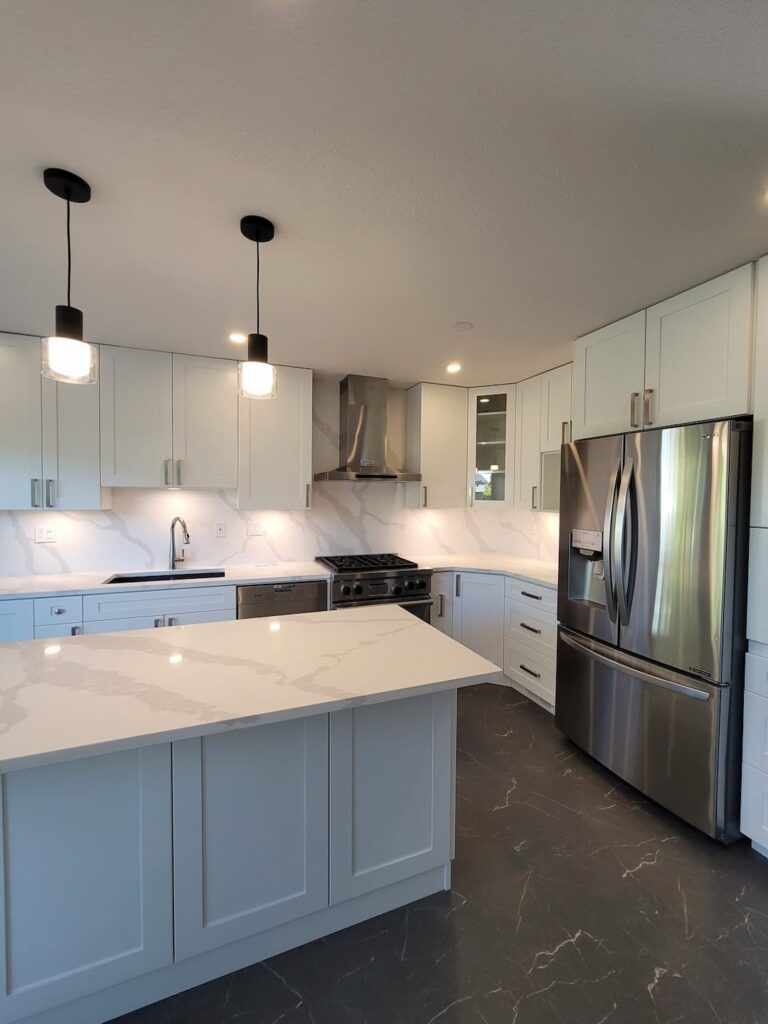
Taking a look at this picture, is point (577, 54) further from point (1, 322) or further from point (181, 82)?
point (1, 322)

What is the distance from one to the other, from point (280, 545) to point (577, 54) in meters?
3.20

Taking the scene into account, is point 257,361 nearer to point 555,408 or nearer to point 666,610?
point 666,610

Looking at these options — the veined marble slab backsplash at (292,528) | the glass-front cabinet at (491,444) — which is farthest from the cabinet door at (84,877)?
the glass-front cabinet at (491,444)

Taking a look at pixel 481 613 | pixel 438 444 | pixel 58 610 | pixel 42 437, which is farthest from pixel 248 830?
pixel 438 444

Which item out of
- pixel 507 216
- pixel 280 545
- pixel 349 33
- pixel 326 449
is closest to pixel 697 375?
pixel 507 216

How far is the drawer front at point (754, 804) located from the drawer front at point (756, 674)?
0.31 metres

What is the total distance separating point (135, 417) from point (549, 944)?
3.36m

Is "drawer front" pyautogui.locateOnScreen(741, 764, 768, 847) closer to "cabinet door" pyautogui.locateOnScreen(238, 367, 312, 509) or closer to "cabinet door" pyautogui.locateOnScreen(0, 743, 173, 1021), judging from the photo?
"cabinet door" pyautogui.locateOnScreen(0, 743, 173, 1021)

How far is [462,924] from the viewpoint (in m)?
1.47

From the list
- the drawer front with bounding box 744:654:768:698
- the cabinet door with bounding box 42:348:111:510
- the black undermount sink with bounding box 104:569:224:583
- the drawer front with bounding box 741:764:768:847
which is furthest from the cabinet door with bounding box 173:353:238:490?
the drawer front with bounding box 741:764:768:847

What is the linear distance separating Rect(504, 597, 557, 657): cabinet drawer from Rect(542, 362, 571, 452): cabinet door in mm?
1185

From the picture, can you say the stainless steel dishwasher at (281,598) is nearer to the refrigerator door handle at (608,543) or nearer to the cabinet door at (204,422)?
the cabinet door at (204,422)

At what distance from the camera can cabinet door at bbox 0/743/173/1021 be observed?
106 cm

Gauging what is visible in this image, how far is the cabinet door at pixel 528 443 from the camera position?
11.0 feet
